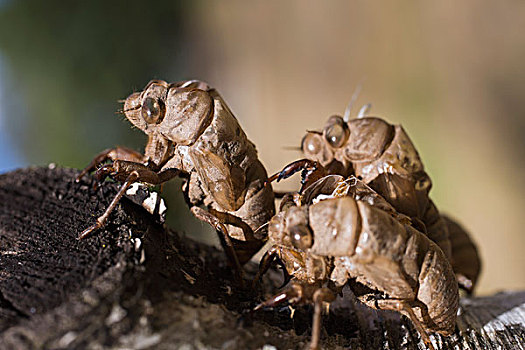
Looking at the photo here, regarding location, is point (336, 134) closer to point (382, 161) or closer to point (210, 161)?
point (382, 161)

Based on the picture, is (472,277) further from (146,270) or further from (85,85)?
(85,85)

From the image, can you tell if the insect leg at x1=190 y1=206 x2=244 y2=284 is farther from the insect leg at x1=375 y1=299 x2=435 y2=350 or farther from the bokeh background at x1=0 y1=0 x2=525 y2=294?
the bokeh background at x1=0 y1=0 x2=525 y2=294

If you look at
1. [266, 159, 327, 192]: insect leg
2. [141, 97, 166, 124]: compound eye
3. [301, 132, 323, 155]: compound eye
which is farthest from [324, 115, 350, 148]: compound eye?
[141, 97, 166, 124]: compound eye

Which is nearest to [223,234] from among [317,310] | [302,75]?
[317,310]

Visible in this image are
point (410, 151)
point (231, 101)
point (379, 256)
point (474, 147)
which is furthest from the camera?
point (231, 101)

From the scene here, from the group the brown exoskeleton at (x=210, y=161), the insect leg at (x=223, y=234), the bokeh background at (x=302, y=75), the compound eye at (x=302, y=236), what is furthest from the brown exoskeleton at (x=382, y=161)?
the bokeh background at (x=302, y=75)

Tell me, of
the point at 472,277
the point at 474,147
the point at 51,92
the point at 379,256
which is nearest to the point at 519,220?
the point at 474,147
